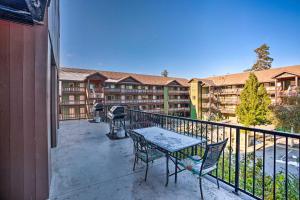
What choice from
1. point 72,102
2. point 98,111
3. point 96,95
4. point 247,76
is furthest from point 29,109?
point 247,76

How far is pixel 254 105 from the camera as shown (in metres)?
15.6

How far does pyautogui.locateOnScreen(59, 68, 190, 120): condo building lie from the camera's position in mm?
15875

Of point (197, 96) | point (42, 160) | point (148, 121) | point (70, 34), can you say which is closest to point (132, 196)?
point (42, 160)

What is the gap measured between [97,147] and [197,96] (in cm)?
2328

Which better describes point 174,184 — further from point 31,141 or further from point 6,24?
point 6,24

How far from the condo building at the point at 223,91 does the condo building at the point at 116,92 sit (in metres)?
2.24

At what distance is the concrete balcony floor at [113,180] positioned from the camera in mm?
2285

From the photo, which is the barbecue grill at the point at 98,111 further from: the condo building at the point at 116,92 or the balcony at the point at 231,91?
the balcony at the point at 231,91

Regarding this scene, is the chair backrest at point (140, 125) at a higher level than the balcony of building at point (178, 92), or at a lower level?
lower

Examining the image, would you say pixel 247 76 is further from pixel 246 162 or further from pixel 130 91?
pixel 246 162

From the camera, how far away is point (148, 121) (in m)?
5.35

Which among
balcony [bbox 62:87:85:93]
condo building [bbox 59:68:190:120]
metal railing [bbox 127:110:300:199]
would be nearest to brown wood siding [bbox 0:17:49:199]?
metal railing [bbox 127:110:300:199]

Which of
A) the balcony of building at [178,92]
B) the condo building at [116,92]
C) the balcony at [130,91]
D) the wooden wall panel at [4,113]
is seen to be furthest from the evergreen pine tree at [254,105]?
the wooden wall panel at [4,113]

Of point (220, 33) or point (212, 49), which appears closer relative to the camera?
point (220, 33)
